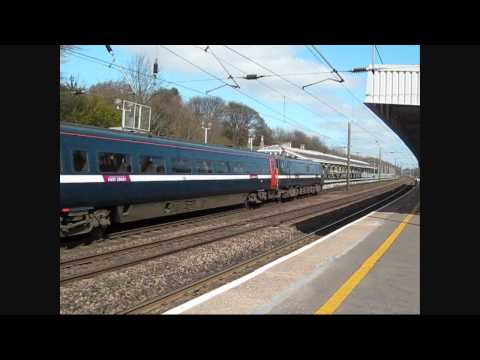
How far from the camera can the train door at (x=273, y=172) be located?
24328 millimetres

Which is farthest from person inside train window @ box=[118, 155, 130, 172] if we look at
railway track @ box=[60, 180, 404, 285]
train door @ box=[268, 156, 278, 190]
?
train door @ box=[268, 156, 278, 190]

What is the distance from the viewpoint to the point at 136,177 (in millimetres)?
12438

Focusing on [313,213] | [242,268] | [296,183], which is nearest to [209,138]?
[296,183]

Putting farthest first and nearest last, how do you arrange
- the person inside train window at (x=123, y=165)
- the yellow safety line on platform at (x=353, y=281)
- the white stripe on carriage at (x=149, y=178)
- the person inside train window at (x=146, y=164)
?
the person inside train window at (x=146, y=164) → the person inside train window at (x=123, y=165) → the white stripe on carriage at (x=149, y=178) → the yellow safety line on platform at (x=353, y=281)

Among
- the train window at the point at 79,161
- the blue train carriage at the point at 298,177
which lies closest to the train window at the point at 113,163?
the train window at the point at 79,161

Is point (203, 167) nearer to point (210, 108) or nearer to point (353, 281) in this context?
point (353, 281)

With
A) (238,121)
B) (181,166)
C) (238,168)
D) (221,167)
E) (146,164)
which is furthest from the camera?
(238,121)

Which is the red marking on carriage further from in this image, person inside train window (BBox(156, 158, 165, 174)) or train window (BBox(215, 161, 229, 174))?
train window (BBox(215, 161, 229, 174))

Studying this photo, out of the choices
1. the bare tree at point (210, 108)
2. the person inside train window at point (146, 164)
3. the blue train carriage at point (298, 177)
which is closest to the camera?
the person inside train window at point (146, 164)

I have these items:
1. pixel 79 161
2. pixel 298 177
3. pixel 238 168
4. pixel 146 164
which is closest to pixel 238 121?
pixel 298 177

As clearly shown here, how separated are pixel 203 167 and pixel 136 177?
448cm

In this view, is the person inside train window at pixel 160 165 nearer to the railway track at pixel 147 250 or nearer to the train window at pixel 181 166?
the train window at pixel 181 166

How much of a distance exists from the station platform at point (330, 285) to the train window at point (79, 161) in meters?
5.46

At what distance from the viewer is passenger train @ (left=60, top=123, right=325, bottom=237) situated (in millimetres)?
10281
